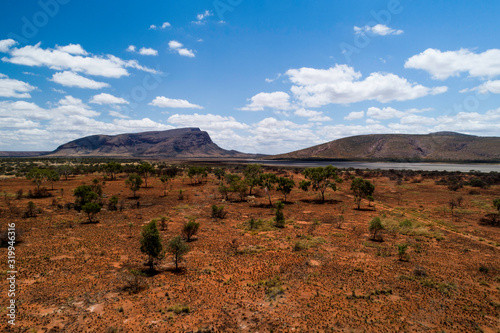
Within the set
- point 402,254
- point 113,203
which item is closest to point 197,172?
point 113,203

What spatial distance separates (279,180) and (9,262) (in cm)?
3313

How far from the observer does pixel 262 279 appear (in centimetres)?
1513

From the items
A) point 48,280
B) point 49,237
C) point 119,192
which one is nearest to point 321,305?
point 48,280

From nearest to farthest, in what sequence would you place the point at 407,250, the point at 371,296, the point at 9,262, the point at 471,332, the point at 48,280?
1. the point at 471,332
2. the point at 371,296
3. the point at 48,280
4. the point at 9,262
5. the point at 407,250

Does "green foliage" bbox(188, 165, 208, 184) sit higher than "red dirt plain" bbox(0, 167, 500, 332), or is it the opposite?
"green foliage" bbox(188, 165, 208, 184)

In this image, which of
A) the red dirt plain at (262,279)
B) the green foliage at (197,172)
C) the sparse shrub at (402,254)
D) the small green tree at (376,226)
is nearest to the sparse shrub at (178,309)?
the red dirt plain at (262,279)

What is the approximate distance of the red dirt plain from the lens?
432 inches

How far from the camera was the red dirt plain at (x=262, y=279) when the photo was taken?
1097 centimetres

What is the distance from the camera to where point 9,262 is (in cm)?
1603

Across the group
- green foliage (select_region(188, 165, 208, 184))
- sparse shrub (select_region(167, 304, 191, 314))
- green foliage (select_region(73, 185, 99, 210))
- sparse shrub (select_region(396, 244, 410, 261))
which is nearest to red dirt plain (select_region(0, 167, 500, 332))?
sparse shrub (select_region(167, 304, 191, 314))

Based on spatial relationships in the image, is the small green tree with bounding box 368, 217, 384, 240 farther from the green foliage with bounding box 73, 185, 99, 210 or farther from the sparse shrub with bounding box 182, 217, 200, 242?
the green foliage with bounding box 73, 185, 99, 210

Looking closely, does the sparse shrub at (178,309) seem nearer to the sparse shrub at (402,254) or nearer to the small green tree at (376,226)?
the sparse shrub at (402,254)

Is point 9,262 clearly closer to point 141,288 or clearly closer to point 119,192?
point 141,288

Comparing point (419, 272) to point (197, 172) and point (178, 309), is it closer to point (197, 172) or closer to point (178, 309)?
point (178, 309)
